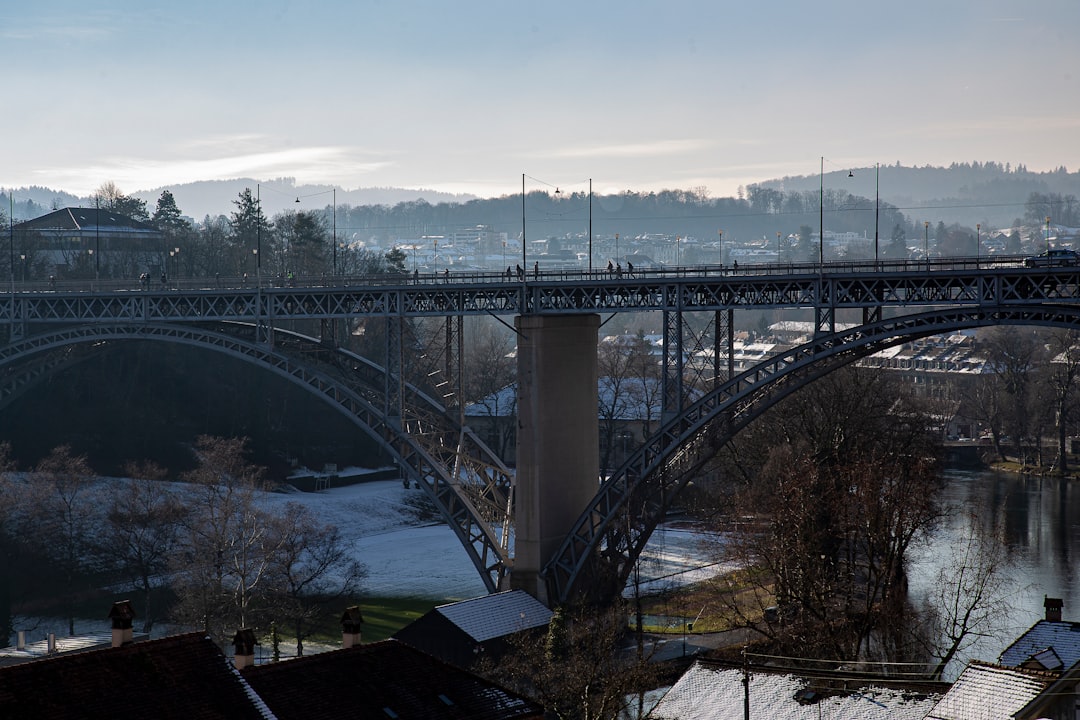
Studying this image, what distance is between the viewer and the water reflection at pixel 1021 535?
47031mm

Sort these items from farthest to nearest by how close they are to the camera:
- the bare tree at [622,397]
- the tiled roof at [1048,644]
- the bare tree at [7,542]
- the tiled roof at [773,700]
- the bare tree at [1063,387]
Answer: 1. the bare tree at [1063,387]
2. the bare tree at [622,397]
3. the bare tree at [7,542]
4. the tiled roof at [1048,644]
5. the tiled roof at [773,700]

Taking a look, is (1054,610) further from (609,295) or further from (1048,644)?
(609,295)

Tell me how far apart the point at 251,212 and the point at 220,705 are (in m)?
89.2

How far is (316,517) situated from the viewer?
69.8m

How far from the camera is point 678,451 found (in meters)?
44.4

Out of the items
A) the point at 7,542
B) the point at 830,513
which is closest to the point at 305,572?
the point at 7,542

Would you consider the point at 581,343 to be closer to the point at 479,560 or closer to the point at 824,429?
the point at 479,560

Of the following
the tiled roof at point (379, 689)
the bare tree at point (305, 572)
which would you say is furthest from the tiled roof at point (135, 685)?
the bare tree at point (305, 572)

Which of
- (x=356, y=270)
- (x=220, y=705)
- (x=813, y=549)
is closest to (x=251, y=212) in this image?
(x=356, y=270)

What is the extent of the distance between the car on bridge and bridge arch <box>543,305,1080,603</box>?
1.44 meters

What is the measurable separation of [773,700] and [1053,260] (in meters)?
15.6

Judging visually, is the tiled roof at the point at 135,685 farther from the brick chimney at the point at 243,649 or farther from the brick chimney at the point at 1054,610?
the brick chimney at the point at 1054,610

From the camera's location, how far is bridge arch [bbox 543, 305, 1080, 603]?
3890 centimetres

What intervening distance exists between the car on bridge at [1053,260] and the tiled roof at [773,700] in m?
13.8
